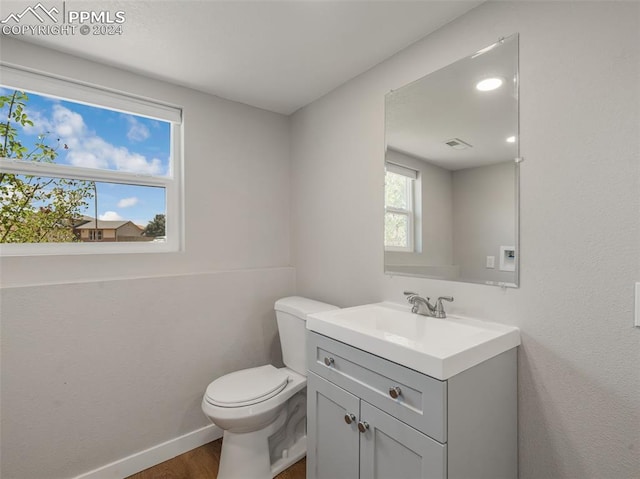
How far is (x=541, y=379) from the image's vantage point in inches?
47.5

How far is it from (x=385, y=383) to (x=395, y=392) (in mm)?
55

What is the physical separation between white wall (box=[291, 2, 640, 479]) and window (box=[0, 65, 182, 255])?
1.79 meters

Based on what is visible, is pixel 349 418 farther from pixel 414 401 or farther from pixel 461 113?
pixel 461 113

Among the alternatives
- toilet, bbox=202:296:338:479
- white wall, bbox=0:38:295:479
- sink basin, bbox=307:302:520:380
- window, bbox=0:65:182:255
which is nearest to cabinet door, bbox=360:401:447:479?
sink basin, bbox=307:302:520:380

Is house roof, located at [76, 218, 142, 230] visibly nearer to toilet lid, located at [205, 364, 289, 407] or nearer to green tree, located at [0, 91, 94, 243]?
green tree, located at [0, 91, 94, 243]

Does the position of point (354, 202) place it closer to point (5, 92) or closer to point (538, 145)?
point (538, 145)

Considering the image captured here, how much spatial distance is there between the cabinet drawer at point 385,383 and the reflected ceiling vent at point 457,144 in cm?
105

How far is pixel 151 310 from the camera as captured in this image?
1.88m

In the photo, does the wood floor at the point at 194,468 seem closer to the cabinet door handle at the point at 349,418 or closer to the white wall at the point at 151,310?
the white wall at the point at 151,310

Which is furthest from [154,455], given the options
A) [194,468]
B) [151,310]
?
[151,310]

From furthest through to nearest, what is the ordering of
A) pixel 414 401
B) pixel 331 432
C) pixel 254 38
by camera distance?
pixel 254 38, pixel 331 432, pixel 414 401

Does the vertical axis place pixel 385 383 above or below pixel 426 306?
→ below

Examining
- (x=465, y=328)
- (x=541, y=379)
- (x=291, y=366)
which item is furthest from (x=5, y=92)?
(x=541, y=379)

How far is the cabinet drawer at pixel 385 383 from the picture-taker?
0.98 metres
